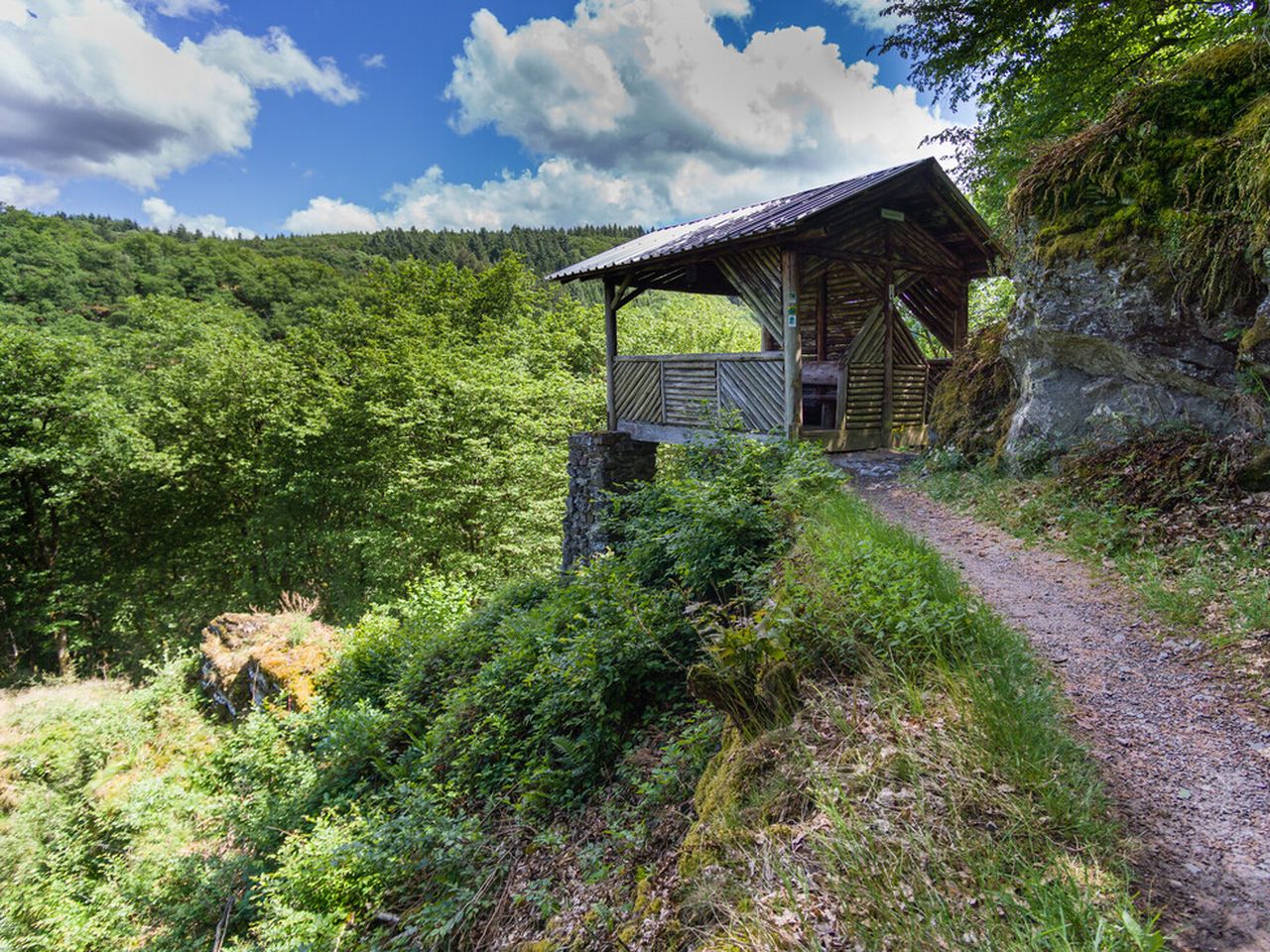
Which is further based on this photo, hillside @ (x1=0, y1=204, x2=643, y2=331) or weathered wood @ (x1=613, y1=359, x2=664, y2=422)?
hillside @ (x1=0, y1=204, x2=643, y2=331)

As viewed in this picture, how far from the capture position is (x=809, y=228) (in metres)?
7.66

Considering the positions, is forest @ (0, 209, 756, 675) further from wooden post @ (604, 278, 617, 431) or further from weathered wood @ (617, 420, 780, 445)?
weathered wood @ (617, 420, 780, 445)

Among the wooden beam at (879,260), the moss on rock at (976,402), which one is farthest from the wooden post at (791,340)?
the moss on rock at (976,402)

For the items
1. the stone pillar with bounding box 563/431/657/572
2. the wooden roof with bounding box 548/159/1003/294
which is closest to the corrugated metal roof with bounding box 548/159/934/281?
the wooden roof with bounding box 548/159/1003/294

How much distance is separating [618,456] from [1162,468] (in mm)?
7526

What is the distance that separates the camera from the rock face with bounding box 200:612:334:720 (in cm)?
923

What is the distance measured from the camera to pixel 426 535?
1597 cm

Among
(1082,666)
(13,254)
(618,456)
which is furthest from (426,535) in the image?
(13,254)

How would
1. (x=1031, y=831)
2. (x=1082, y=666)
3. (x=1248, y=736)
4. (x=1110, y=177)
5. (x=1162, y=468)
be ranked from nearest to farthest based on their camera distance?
1. (x=1031, y=831)
2. (x=1248, y=736)
3. (x=1082, y=666)
4. (x=1162, y=468)
5. (x=1110, y=177)

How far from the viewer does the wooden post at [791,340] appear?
7.97 metres

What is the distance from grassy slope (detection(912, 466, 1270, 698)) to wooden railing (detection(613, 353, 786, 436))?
11.1ft

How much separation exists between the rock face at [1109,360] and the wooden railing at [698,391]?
289cm

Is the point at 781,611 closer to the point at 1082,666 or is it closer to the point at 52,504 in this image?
the point at 1082,666

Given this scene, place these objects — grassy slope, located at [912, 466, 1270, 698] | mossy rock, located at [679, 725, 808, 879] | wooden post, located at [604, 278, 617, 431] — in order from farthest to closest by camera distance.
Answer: wooden post, located at [604, 278, 617, 431]
grassy slope, located at [912, 466, 1270, 698]
mossy rock, located at [679, 725, 808, 879]
